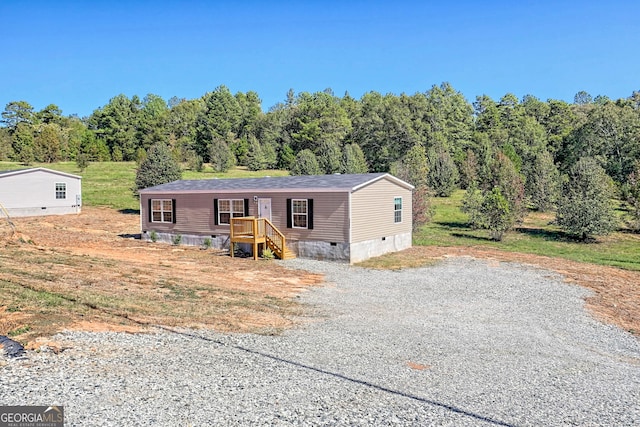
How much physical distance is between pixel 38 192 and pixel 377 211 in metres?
24.9

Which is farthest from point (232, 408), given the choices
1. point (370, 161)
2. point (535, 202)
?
point (370, 161)

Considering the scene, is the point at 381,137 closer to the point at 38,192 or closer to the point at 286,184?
the point at 38,192

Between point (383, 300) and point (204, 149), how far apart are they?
6261 cm

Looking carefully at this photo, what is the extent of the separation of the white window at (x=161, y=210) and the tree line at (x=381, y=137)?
52.6 ft

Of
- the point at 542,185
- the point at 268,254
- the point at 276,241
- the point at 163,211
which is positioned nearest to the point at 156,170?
the point at 163,211

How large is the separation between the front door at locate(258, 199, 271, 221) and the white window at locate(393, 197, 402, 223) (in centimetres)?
577

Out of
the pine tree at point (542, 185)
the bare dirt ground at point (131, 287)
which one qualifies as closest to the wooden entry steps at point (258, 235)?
the bare dirt ground at point (131, 287)

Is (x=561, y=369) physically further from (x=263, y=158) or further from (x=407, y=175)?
(x=263, y=158)

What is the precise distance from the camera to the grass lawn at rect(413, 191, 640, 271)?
22.2 m

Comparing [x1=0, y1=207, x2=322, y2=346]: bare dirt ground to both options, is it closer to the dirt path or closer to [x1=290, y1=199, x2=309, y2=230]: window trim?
[x1=290, y1=199, x2=309, y2=230]: window trim

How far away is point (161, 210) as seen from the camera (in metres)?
24.0

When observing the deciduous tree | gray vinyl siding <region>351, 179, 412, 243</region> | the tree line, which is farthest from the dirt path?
the deciduous tree

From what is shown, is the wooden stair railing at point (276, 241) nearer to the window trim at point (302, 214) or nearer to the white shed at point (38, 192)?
the window trim at point (302, 214)

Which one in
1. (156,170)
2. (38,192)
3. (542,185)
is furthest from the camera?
(542,185)
